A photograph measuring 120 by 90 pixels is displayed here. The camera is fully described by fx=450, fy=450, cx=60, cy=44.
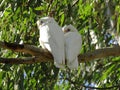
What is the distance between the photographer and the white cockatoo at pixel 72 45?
1926mm

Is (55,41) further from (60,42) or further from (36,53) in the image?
(36,53)

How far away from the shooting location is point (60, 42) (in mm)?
2018

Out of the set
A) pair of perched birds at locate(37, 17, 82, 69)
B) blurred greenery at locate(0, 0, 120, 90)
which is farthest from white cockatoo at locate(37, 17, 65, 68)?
blurred greenery at locate(0, 0, 120, 90)

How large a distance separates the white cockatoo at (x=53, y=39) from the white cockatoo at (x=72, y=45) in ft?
0.09

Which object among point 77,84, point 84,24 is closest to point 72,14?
point 84,24

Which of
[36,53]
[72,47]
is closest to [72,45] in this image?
[72,47]

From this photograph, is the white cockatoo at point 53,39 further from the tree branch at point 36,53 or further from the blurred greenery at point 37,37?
the blurred greenery at point 37,37

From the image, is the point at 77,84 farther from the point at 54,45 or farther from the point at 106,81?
the point at 54,45

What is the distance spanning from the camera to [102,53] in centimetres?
191

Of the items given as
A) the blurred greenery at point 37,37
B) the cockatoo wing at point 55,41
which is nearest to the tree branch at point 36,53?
the cockatoo wing at point 55,41

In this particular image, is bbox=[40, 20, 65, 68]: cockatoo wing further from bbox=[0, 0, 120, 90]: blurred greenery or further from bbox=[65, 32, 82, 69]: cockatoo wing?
bbox=[0, 0, 120, 90]: blurred greenery

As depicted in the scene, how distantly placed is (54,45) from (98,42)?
11.6 inches

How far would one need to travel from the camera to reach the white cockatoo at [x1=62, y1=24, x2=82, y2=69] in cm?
193

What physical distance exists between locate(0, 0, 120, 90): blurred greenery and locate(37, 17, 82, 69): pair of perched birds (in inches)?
4.4
